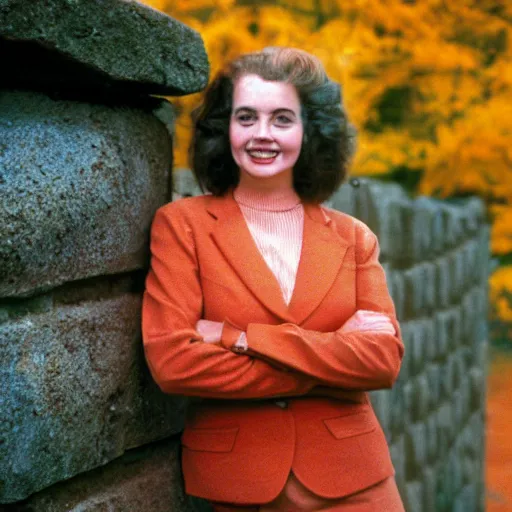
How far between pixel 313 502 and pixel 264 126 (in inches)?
30.8

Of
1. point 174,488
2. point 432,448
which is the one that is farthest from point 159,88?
point 432,448

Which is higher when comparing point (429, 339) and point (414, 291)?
point (414, 291)

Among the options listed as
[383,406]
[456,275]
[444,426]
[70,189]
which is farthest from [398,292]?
A: [70,189]

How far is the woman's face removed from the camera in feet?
6.61

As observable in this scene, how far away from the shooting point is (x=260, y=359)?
188 centimetres

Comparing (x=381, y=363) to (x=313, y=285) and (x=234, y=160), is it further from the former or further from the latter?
(x=234, y=160)

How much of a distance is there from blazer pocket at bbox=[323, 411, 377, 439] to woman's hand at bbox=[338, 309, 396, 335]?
0.19m

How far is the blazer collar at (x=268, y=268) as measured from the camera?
6.45ft

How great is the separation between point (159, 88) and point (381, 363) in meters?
0.73

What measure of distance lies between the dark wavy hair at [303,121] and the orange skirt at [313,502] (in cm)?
64

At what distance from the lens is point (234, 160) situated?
6.93 feet

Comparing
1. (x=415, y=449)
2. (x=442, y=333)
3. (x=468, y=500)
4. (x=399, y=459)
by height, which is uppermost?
(x=442, y=333)

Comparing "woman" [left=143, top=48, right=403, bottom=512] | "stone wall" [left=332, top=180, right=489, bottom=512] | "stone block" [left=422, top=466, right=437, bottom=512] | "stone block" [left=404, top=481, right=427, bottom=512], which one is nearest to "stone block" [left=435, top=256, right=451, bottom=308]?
"stone wall" [left=332, top=180, right=489, bottom=512]

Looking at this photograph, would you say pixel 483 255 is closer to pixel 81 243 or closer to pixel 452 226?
pixel 452 226
